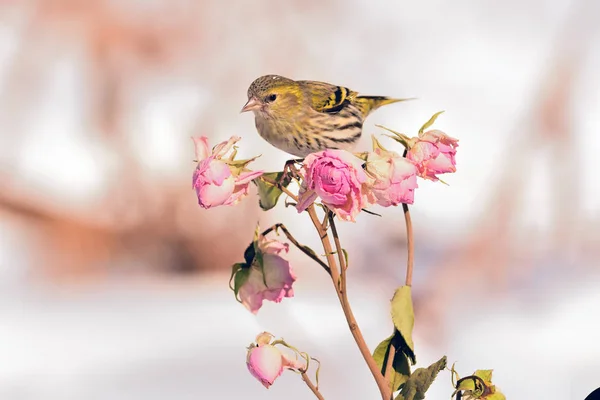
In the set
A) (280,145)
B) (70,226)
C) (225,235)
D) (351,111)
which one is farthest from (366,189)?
(70,226)

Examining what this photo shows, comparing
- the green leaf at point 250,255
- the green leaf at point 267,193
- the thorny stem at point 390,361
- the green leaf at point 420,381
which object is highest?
the green leaf at point 267,193

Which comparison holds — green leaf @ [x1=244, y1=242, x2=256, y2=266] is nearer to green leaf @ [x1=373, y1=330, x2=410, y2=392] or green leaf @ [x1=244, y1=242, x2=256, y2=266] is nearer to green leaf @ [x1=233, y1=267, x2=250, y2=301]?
green leaf @ [x1=233, y1=267, x2=250, y2=301]

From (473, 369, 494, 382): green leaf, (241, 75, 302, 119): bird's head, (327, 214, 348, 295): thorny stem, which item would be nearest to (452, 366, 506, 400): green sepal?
(473, 369, 494, 382): green leaf

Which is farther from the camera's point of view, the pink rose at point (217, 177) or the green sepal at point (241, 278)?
the green sepal at point (241, 278)

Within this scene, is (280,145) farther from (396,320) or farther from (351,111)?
(396,320)

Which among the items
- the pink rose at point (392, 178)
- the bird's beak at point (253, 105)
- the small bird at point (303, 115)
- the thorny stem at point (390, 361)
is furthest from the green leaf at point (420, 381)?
the bird's beak at point (253, 105)

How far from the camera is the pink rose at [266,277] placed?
68cm

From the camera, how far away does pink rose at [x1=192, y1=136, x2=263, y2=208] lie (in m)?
0.58

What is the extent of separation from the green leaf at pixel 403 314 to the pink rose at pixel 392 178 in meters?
0.09

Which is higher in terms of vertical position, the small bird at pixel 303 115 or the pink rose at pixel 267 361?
the small bird at pixel 303 115

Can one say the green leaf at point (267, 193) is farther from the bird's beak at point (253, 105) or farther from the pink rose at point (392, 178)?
the bird's beak at point (253, 105)

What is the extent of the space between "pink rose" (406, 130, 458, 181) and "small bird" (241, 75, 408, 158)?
26 cm

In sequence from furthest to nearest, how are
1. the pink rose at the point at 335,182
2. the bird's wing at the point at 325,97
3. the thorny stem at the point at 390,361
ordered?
the bird's wing at the point at 325,97 < the thorny stem at the point at 390,361 < the pink rose at the point at 335,182

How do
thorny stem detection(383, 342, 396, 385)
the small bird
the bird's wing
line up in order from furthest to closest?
1. the bird's wing
2. the small bird
3. thorny stem detection(383, 342, 396, 385)
